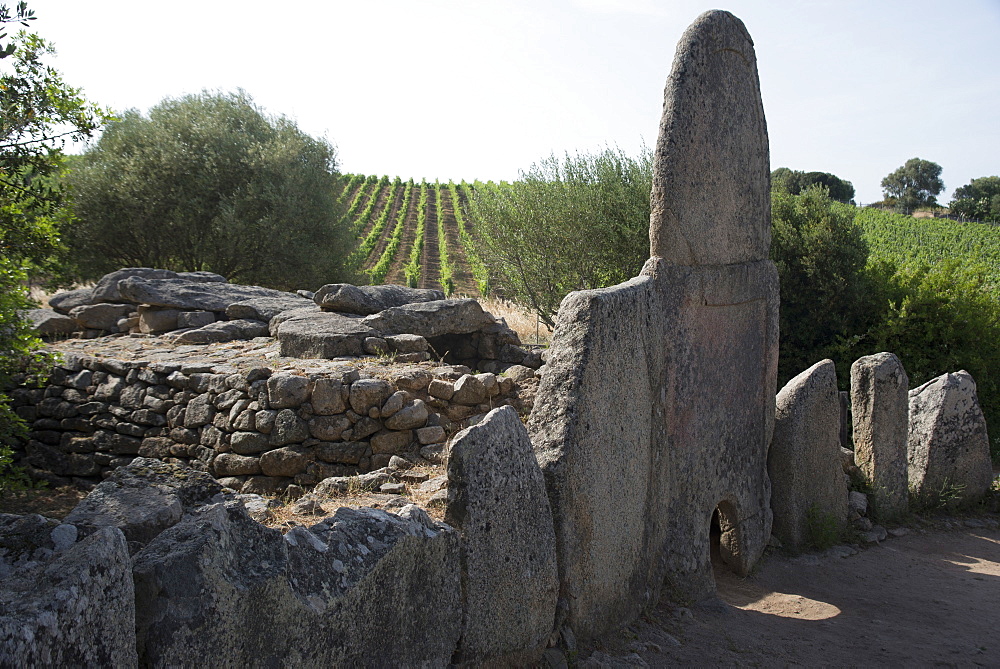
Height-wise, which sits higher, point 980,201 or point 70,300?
point 980,201

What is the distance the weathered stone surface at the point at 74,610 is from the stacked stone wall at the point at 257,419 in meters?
4.43

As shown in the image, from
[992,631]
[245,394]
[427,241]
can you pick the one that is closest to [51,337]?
[245,394]

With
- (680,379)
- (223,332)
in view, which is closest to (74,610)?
(680,379)

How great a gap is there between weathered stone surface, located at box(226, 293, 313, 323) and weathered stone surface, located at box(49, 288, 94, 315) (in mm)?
2318

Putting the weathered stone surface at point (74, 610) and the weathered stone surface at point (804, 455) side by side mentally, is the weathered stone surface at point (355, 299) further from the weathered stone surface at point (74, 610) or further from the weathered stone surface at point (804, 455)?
the weathered stone surface at point (74, 610)

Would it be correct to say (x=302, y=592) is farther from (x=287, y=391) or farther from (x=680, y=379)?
(x=287, y=391)

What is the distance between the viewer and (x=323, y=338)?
808cm

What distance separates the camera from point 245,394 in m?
6.99

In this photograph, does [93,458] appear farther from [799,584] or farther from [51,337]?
[799,584]

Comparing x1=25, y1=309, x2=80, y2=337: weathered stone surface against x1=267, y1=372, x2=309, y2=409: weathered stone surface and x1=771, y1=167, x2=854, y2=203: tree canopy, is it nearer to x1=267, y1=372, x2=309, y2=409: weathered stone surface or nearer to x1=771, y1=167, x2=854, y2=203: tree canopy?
x1=267, y1=372, x2=309, y2=409: weathered stone surface

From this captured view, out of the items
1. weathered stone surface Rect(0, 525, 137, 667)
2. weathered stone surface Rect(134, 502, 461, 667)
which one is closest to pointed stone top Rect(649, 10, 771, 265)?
weathered stone surface Rect(134, 502, 461, 667)

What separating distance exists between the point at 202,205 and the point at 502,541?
1484cm

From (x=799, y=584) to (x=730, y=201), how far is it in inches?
110

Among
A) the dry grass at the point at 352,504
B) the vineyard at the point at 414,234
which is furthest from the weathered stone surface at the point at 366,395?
the vineyard at the point at 414,234
